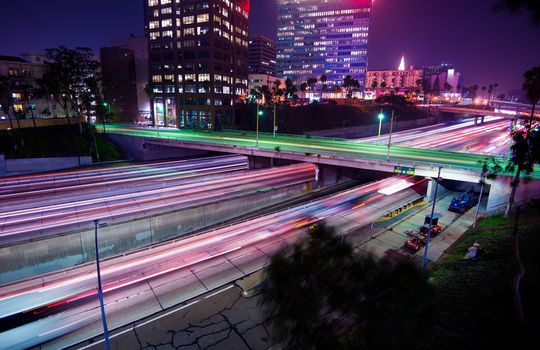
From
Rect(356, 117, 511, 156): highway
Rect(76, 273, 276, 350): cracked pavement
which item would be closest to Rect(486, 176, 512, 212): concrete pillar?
Rect(356, 117, 511, 156): highway

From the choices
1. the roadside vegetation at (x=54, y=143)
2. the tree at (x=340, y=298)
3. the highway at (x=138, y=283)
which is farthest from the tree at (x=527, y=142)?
the roadside vegetation at (x=54, y=143)

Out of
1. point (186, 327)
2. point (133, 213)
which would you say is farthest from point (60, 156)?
point (186, 327)

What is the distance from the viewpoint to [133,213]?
111 feet

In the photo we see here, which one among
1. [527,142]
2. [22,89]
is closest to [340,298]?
[527,142]

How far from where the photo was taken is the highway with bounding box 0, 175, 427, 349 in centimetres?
1727

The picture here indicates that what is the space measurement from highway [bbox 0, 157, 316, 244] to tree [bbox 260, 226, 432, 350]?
29.1 m

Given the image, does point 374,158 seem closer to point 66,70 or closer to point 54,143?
point 54,143

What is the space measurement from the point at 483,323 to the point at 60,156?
64480mm

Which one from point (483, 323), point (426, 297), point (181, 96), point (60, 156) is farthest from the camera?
point (181, 96)

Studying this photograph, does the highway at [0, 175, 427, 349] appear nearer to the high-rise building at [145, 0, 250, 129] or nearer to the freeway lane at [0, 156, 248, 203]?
the freeway lane at [0, 156, 248, 203]

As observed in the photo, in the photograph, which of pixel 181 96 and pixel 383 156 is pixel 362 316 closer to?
pixel 383 156

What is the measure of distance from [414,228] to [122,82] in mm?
114990

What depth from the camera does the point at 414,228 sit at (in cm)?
3041

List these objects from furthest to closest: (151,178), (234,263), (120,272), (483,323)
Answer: (151,178)
(234,263)
(120,272)
(483,323)
